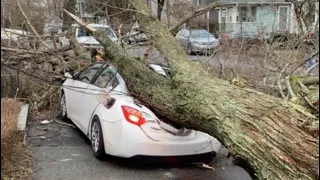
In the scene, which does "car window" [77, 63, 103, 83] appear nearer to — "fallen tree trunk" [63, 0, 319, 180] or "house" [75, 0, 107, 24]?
"fallen tree trunk" [63, 0, 319, 180]

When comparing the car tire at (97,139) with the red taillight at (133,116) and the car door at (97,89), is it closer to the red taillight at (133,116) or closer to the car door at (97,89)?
the car door at (97,89)

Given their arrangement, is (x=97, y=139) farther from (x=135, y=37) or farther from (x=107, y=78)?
(x=135, y=37)

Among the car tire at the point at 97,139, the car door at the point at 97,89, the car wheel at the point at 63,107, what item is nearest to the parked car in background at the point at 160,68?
the car door at the point at 97,89

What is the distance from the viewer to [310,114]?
4.25 metres

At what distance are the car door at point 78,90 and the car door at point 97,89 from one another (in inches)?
5.9

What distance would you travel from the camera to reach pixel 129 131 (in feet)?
18.9

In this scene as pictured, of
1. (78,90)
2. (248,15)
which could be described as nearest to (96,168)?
(78,90)

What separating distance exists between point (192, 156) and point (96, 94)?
1832 millimetres

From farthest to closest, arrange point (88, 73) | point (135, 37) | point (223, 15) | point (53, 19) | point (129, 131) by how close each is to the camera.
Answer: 1. point (223, 15)
2. point (53, 19)
3. point (135, 37)
4. point (88, 73)
5. point (129, 131)

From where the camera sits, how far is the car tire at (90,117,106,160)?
6.25 meters

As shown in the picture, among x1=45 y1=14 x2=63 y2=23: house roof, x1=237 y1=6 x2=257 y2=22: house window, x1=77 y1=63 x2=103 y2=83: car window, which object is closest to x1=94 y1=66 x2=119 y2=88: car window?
x1=77 y1=63 x2=103 y2=83: car window

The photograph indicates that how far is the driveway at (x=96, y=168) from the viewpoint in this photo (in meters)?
5.82

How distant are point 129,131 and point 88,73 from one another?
2385 mm

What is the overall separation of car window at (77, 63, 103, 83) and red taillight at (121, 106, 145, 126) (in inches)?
74.4
